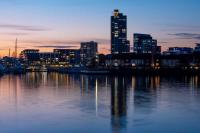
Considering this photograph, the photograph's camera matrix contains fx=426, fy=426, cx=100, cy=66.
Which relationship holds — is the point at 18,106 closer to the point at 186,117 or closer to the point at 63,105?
the point at 63,105

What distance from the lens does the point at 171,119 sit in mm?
25969

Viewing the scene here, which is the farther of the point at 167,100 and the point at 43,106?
the point at 167,100

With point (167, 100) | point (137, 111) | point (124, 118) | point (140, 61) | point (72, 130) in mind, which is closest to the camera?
point (72, 130)

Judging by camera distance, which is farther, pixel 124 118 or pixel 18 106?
pixel 18 106

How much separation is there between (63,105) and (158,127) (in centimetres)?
1194

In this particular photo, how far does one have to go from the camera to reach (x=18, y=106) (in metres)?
32.9

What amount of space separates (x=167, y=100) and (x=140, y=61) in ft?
449

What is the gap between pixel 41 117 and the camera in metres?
26.7

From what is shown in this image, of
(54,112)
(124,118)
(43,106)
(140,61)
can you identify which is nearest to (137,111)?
(124,118)

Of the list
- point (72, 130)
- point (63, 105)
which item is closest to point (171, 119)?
point (72, 130)

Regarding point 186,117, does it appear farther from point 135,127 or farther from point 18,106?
point 18,106

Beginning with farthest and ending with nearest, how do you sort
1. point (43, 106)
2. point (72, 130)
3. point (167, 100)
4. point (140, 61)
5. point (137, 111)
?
point (140, 61) → point (167, 100) → point (43, 106) → point (137, 111) → point (72, 130)

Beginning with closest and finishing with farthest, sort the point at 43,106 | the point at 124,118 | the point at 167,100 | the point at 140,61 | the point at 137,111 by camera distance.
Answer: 1. the point at 124,118
2. the point at 137,111
3. the point at 43,106
4. the point at 167,100
5. the point at 140,61

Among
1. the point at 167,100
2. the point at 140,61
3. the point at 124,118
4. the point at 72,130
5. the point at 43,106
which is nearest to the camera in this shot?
the point at 72,130
